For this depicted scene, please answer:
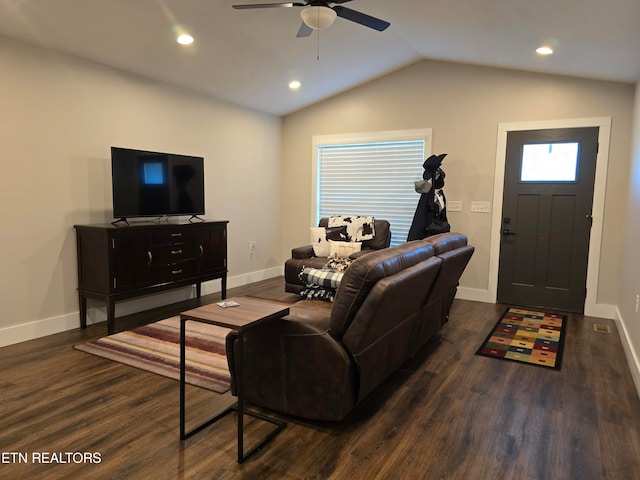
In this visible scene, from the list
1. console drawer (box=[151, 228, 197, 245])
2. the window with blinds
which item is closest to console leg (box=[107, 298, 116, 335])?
console drawer (box=[151, 228, 197, 245])

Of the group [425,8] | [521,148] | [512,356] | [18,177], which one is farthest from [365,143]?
[18,177]

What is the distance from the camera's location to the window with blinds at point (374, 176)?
5.71 metres

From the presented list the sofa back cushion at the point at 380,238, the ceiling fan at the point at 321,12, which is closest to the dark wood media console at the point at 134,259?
the sofa back cushion at the point at 380,238

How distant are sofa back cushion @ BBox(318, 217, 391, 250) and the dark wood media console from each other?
211 centimetres

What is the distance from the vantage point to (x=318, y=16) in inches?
111

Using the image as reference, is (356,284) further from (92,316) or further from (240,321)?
(92,316)

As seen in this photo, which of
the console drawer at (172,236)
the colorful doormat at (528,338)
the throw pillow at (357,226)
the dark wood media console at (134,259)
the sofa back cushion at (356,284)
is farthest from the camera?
the throw pillow at (357,226)

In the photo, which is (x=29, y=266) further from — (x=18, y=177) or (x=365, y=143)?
(x=365, y=143)

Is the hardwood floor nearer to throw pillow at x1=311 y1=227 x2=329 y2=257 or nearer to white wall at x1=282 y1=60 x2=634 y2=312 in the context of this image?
white wall at x1=282 y1=60 x2=634 y2=312

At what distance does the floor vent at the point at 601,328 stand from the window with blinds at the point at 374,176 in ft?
8.03

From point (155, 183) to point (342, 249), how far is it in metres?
2.29

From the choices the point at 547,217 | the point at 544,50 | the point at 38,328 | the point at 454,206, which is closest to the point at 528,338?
the point at 547,217

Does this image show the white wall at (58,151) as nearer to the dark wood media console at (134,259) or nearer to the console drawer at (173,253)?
the dark wood media console at (134,259)

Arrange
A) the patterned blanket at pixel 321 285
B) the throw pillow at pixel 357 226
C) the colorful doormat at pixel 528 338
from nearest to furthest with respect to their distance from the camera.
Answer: the patterned blanket at pixel 321 285 → the colorful doormat at pixel 528 338 → the throw pillow at pixel 357 226
